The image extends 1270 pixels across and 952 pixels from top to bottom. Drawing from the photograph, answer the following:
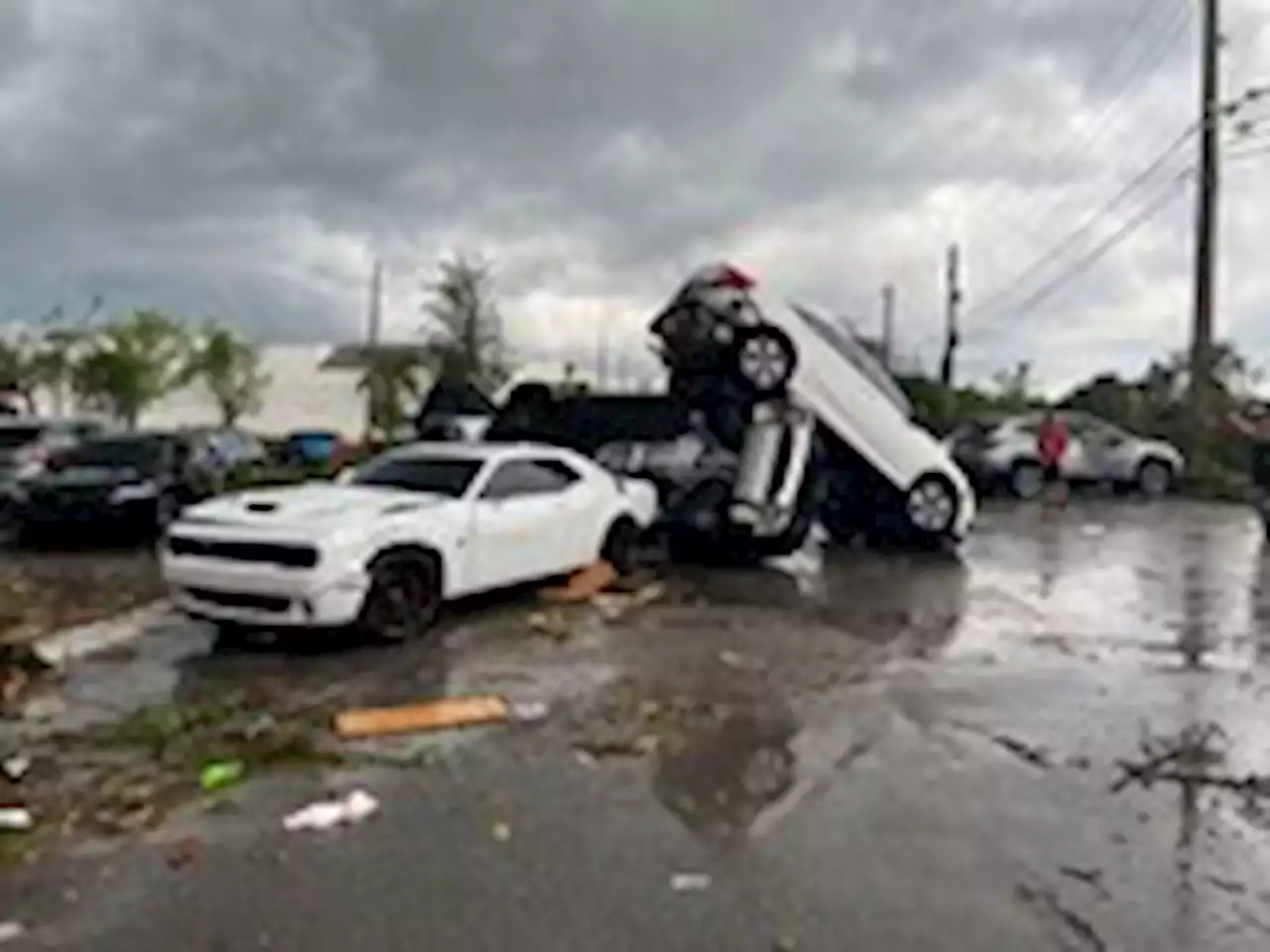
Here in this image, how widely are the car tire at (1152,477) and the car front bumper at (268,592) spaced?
960 inches

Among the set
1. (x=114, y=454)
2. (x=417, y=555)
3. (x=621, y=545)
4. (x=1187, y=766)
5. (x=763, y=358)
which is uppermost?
(x=763, y=358)

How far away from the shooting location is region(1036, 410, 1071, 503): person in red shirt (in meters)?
30.9

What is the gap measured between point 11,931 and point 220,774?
2.27 metres

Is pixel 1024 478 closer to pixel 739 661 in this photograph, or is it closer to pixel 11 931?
pixel 739 661

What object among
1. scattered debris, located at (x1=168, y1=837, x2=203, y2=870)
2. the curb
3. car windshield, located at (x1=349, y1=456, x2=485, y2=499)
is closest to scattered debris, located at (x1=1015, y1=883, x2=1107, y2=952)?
scattered debris, located at (x1=168, y1=837, x2=203, y2=870)

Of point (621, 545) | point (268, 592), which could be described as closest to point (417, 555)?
point (268, 592)

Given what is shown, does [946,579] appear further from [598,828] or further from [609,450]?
[598,828]

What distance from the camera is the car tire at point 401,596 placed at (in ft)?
38.0

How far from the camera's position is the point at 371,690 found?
1004cm

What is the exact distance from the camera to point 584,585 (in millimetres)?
14812

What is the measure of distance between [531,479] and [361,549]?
2.71 meters

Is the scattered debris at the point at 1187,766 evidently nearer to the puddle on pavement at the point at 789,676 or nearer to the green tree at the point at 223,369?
the puddle on pavement at the point at 789,676

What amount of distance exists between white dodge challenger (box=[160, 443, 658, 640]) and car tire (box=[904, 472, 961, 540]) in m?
6.24

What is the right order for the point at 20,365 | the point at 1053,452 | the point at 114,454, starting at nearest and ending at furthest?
the point at 114,454
the point at 1053,452
the point at 20,365
